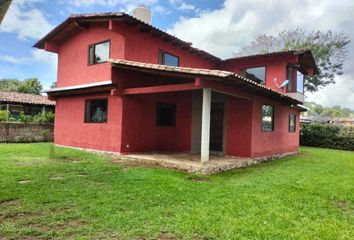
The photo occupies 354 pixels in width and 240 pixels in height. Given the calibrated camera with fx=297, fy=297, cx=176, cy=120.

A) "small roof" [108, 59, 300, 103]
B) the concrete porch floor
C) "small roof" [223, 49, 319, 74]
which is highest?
"small roof" [223, 49, 319, 74]

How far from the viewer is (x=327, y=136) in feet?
80.3

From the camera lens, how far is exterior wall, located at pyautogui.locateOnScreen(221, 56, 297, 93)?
17016mm

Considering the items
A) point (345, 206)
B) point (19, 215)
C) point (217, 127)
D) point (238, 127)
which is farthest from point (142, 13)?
point (345, 206)

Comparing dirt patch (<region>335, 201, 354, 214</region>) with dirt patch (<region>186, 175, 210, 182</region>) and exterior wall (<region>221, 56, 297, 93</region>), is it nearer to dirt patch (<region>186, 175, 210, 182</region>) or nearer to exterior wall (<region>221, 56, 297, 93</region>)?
dirt patch (<region>186, 175, 210, 182</region>)

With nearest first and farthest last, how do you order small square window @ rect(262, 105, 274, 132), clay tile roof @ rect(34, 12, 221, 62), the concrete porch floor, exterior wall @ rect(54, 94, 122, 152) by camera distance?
the concrete porch floor
clay tile roof @ rect(34, 12, 221, 62)
exterior wall @ rect(54, 94, 122, 152)
small square window @ rect(262, 105, 274, 132)

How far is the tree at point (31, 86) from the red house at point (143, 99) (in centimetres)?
3534

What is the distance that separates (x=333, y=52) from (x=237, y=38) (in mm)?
10304

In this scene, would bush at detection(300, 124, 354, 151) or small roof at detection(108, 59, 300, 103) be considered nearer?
small roof at detection(108, 59, 300, 103)

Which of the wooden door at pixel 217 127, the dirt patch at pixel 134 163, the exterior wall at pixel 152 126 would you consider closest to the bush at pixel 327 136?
the wooden door at pixel 217 127

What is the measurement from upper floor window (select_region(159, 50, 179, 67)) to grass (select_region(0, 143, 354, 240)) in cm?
672

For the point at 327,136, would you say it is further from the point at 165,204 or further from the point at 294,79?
the point at 165,204

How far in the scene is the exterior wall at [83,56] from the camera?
43.0 ft

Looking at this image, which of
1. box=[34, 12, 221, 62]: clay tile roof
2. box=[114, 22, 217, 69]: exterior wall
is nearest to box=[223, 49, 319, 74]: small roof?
box=[34, 12, 221, 62]: clay tile roof

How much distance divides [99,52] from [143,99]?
3.23m
